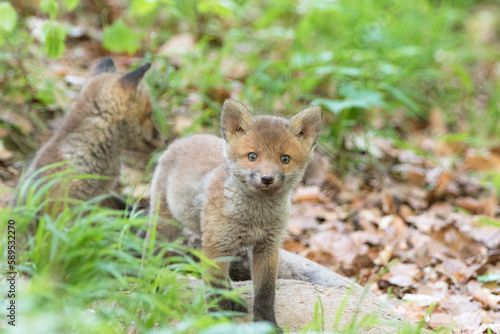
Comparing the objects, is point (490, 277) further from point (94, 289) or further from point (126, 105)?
point (126, 105)

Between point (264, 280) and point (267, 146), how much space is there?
868 millimetres

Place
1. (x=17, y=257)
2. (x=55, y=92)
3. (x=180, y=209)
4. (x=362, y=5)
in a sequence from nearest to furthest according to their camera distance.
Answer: (x=17, y=257), (x=180, y=209), (x=55, y=92), (x=362, y=5)

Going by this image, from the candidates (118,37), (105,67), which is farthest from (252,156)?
(118,37)

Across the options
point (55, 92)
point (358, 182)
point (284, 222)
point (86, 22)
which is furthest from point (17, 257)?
point (86, 22)

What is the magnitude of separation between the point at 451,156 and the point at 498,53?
4.69 m

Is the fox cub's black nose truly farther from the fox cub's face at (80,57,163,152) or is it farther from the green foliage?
the fox cub's face at (80,57,163,152)

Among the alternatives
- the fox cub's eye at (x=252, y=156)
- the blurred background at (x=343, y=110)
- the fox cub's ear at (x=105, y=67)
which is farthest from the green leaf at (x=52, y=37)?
the fox cub's eye at (x=252, y=156)

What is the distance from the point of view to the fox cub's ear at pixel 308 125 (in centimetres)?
372

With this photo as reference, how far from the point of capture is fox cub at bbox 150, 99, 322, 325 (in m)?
3.55

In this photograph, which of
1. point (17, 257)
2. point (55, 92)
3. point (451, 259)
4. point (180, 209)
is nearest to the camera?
point (17, 257)

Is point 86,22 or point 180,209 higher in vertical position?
point 86,22

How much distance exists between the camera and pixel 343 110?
688cm

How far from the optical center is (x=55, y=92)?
22.7ft

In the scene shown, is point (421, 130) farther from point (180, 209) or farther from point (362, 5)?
point (180, 209)
